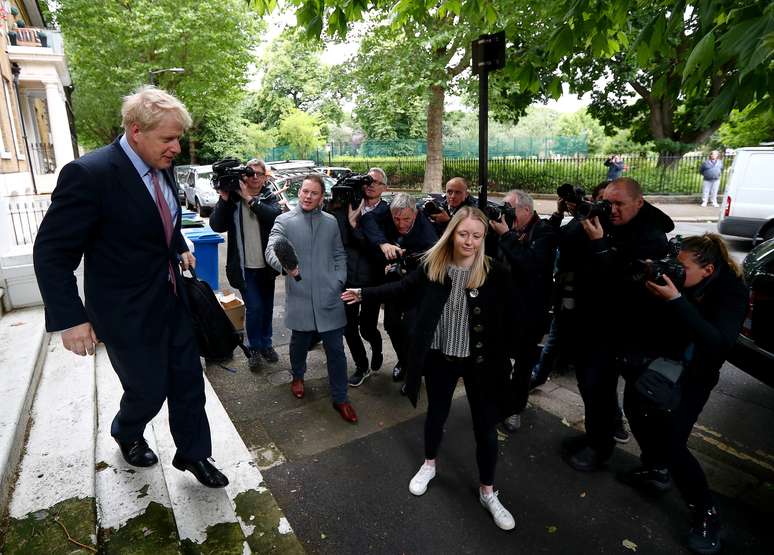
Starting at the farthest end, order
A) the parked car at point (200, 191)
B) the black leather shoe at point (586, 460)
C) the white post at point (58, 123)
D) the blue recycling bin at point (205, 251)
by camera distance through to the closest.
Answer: the white post at point (58, 123)
the parked car at point (200, 191)
the blue recycling bin at point (205, 251)
the black leather shoe at point (586, 460)

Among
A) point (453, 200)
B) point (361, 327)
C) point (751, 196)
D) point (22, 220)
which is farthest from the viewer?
point (751, 196)

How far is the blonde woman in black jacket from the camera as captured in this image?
106 inches

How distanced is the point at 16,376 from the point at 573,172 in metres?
20.2

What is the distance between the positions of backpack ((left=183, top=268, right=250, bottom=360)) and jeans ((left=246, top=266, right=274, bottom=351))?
1861mm

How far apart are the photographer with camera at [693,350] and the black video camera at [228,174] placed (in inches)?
128

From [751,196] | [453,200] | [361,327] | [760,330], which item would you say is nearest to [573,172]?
[751,196]

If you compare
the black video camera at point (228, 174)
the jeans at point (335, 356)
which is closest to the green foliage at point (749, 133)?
the black video camera at point (228, 174)

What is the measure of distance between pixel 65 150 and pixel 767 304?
21203 mm

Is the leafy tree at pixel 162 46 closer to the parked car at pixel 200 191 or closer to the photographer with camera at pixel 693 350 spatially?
the parked car at pixel 200 191

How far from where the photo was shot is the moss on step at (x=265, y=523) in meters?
2.50

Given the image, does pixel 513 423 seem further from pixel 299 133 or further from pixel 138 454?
pixel 299 133

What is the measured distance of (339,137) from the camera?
60.2 meters

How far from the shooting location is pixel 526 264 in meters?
3.33

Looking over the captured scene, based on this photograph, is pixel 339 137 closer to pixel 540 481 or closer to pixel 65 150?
pixel 65 150
